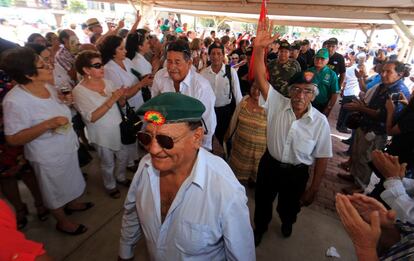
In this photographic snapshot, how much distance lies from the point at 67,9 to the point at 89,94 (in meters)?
37.3

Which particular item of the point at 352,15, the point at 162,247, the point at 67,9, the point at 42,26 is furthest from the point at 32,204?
the point at 67,9

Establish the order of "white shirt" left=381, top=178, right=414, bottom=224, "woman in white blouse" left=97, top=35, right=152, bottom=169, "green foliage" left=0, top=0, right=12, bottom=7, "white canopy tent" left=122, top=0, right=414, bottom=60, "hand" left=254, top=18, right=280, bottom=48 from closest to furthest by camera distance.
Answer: "white shirt" left=381, top=178, right=414, bottom=224
"hand" left=254, top=18, right=280, bottom=48
"woman in white blouse" left=97, top=35, right=152, bottom=169
"white canopy tent" left=122, top=0, right=414, bottom=60
"green foliage" left=0, top=0, right=12, bottom=7

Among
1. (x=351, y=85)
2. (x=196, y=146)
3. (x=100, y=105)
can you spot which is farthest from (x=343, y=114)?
(x=196, y=146)

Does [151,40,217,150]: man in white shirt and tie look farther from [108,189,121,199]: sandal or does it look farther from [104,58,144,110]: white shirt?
[108,189,121,199]: sandal

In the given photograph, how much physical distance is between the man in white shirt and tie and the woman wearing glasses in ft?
3.89

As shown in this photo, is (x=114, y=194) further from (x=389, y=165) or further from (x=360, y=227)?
(x=389, y=165)

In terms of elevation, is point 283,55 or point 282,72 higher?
point 283,55

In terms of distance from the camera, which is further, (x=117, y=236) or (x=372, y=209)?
(x=117, y=236)

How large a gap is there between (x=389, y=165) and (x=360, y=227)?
35.7 inches

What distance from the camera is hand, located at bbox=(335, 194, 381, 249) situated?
115 cm

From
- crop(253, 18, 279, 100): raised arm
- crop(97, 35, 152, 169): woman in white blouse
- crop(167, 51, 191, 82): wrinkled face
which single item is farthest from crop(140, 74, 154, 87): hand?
crop(253, 18, 279, 100): raised arm

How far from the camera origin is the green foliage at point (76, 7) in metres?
32.5

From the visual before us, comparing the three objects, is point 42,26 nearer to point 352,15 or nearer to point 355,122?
point 352,15

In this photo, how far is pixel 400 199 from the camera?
1630 millimetres
